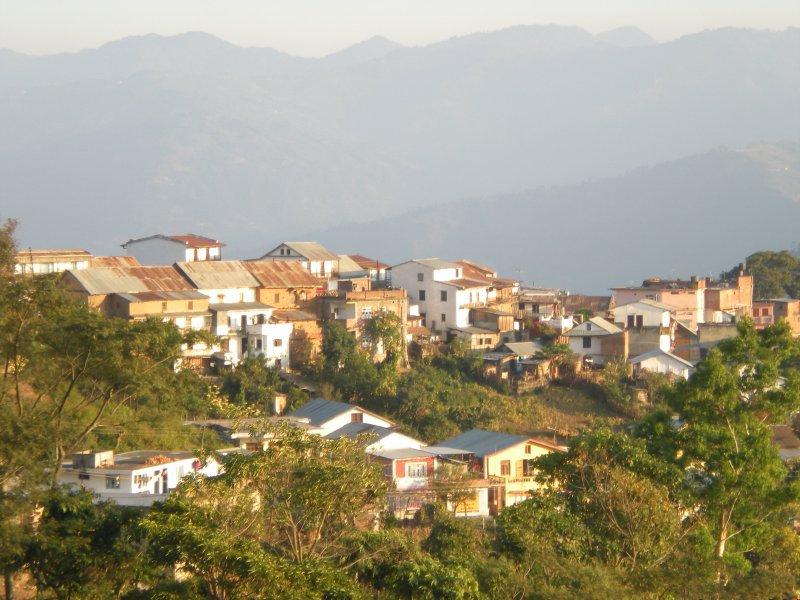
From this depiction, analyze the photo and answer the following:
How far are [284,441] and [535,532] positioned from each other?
463cm

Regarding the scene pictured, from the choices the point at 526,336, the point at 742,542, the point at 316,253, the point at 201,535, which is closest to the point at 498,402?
the point at 526,336

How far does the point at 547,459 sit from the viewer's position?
2273 centimetres

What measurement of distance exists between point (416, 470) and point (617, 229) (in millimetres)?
149333

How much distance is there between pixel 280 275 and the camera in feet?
145

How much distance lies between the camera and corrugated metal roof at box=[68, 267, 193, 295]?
128 ft

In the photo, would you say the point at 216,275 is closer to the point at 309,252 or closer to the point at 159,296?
the point at 159,296

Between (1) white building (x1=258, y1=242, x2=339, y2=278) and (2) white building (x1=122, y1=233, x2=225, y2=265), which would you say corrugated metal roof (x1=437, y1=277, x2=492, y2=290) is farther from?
(2) white building (x1=122, y1=233, x2=225, y2=265)

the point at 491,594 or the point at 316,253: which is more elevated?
the point at 316,253

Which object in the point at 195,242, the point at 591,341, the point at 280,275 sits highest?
the point at 195,242

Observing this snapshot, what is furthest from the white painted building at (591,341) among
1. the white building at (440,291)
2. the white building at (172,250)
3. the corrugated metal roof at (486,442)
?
the white building at (172,250)

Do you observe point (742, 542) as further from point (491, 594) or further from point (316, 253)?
point (316, 253)

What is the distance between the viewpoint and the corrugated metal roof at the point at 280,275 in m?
43.3

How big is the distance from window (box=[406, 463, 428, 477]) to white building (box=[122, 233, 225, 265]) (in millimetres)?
20043

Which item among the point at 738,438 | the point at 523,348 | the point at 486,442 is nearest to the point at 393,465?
the point at 486,442
